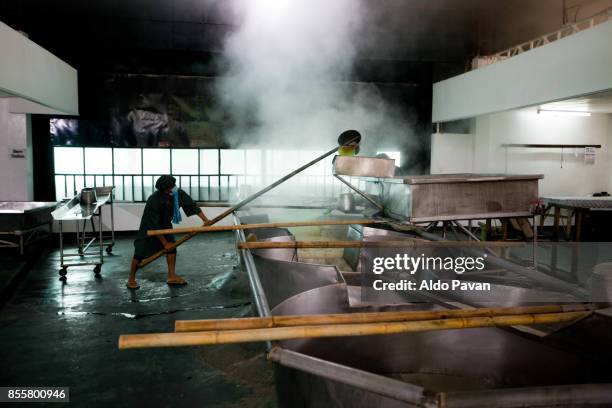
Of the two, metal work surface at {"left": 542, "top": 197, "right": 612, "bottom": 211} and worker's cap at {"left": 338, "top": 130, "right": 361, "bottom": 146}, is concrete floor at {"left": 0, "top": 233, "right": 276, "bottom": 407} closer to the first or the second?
worker's cap at {"left": 338, "top": 130, "right": 361, "bottom": 146}

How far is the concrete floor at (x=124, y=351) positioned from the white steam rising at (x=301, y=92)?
4.02 metres

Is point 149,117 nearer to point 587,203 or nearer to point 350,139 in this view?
point 350,139

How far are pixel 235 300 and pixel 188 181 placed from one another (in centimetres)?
507

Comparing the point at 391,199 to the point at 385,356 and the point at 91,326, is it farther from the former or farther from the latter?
the point at 91,326

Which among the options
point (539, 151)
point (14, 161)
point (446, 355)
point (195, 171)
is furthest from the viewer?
point (195, 171)

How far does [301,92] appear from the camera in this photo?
30.4 feet

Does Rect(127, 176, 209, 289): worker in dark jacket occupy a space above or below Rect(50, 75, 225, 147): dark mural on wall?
below

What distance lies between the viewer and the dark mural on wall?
8867 mm

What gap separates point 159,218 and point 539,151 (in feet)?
26.9

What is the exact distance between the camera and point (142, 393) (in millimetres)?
3008

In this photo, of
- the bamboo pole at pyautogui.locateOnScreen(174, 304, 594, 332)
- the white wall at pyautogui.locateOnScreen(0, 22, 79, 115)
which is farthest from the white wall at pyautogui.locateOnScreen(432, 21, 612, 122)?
the white wall at pyautogui.locateOnScreen(0, 22, 79, 115)

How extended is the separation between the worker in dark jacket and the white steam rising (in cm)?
379

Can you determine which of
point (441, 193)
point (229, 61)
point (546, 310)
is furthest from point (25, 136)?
point (546, 310)

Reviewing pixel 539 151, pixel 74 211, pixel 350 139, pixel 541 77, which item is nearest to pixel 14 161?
pixel 74 211
